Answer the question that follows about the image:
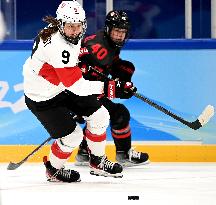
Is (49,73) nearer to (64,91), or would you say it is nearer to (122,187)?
(64,91)

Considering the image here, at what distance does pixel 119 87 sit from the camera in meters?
4.38

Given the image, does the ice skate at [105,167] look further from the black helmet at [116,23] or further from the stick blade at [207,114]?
the black helmet at [116,23]

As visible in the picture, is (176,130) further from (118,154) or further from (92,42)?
(92,42)

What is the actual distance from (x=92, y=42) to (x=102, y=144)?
2.08 feet

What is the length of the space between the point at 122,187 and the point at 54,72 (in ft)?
2.23

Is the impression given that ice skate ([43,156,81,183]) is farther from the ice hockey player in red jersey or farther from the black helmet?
the black helmet

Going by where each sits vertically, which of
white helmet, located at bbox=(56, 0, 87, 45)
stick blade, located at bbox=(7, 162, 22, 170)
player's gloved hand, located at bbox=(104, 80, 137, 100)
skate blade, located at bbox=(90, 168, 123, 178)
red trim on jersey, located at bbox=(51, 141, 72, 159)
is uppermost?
white helmet, located at bbox=(56, 0, 87, 45)

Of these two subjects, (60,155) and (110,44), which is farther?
(110,44)

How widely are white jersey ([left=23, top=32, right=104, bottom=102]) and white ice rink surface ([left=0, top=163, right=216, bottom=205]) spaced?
1.58ft

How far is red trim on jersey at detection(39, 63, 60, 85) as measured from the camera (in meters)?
4.30

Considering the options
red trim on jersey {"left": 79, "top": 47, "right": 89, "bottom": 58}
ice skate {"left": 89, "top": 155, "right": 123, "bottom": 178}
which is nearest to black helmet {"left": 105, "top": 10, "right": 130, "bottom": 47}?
red trim on jersey {"left": 79, "top": 47, "right": 89, "bottom": 58}

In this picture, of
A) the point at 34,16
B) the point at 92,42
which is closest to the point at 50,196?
the point at 92,42

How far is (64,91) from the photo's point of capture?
455cm

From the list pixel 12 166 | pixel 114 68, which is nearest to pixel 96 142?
pixel 12 166
